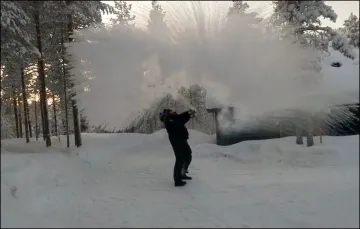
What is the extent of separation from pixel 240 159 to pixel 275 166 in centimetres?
201

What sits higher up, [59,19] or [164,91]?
[59,19]

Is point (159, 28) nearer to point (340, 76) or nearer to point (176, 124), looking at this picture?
point (176, 124)

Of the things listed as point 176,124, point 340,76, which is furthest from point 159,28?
point 340,76

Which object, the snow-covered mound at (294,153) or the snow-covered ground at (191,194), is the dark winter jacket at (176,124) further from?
the snow-covered mound at (294,153)

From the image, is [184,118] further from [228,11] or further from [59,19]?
[59,19]

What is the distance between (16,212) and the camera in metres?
5.44

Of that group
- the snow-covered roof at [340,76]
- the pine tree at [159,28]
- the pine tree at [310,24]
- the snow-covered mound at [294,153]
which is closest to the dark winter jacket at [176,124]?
the snow-covered mound at [294,153]

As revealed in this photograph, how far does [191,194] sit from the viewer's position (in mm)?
7430

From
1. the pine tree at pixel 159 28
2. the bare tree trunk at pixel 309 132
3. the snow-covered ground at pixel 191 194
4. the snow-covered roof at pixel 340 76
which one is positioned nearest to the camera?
the snow-covered ground at pixel 191 194

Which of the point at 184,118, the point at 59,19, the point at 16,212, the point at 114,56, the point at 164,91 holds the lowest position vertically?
the point at 16,212

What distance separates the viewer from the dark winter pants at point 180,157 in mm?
8383

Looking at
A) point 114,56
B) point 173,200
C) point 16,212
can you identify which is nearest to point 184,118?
point 173,200

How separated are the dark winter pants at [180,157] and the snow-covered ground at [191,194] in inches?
13.8

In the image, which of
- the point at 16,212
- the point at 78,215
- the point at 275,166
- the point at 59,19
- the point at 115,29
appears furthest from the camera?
the point at 59,19
